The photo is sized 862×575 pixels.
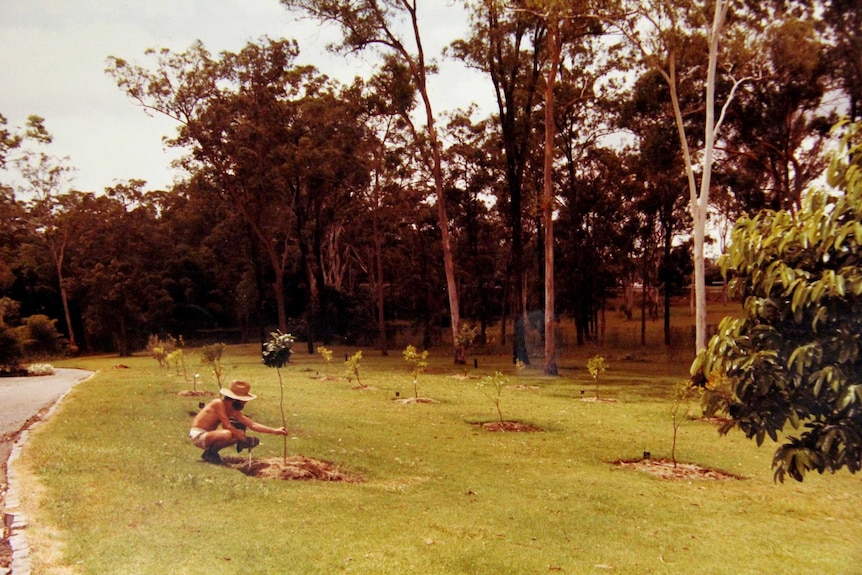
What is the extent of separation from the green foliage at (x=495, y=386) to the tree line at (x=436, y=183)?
3118 millimetres

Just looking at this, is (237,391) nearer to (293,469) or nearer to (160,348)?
(293,469)

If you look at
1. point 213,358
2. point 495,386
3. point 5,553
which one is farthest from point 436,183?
point 5,553

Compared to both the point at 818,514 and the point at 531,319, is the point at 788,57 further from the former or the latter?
the point at 531,319

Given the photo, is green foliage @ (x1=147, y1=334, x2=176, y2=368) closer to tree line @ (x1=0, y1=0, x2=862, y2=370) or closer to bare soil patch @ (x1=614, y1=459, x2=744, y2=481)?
tree line @ (x1=0, y1=0, x2=862, y2=370)

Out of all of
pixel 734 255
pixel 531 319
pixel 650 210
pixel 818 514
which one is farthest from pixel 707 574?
pixel 650 210

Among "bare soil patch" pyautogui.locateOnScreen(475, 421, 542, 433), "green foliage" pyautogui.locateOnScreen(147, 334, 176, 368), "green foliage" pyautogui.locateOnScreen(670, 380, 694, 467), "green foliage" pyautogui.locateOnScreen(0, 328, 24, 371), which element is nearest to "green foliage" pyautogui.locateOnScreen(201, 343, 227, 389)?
"green foliage" pyautogui.locateOnScreen(147, 334, 176, 368)

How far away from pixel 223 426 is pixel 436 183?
40.4 ft

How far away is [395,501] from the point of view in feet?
15.0

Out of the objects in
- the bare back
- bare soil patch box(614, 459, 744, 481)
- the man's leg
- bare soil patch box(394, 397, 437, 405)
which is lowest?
bare soil patch box(614, 459, 744, 481)

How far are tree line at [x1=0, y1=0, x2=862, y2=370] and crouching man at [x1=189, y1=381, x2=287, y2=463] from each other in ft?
9.25

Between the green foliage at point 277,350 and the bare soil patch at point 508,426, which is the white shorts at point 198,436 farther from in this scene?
the bare soil patch at point 508,426

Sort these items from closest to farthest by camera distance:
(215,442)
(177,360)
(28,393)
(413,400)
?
(215,442) → (28,393) → (177,360) → (413,400)

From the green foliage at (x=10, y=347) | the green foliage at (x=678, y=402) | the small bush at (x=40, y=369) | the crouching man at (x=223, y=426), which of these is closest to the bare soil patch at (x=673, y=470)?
the green foliage at (x=678, y=402)

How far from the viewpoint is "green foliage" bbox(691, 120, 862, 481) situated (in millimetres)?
2391
